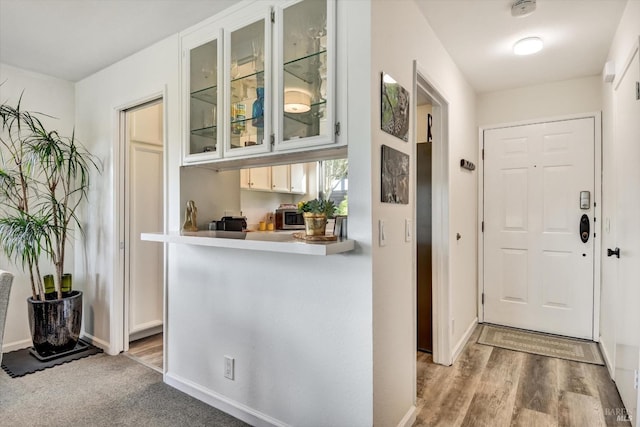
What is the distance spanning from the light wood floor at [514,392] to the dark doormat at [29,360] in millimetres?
2669

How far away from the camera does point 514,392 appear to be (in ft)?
7.61

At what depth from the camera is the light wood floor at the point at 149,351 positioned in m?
2.78

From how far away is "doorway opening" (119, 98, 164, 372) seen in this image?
117 inches

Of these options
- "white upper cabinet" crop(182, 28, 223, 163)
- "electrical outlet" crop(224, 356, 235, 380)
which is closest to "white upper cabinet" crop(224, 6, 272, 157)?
"white upper cabinet" crop(182, 28, 223, 163)

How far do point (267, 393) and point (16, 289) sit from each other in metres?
2.59

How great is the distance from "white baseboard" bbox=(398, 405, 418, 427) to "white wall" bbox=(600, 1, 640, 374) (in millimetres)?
1532

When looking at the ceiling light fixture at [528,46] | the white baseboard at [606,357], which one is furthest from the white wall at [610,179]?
the ceiling light fixture at [528,46]

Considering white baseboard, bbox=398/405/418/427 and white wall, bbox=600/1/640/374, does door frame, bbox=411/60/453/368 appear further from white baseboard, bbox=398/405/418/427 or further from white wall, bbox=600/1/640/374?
white wall, bbox=600/1/640/374

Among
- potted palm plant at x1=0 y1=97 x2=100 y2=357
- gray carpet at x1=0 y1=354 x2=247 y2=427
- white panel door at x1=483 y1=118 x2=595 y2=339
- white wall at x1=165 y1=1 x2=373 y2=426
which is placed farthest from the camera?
white panel door at x1=483 y1=118 x2=595 y2=339

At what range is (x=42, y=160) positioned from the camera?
2.78m

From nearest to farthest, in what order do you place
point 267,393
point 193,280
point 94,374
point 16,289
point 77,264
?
point 267,393 → point 193,280 → point 94,374 → point 16,289 → point 77,264

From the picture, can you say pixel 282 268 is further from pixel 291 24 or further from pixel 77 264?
pixel 77 264

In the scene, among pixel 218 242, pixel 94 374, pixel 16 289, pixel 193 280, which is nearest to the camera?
pixel 218 242

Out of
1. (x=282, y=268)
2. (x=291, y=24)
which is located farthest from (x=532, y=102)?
(x=282, y=268)
